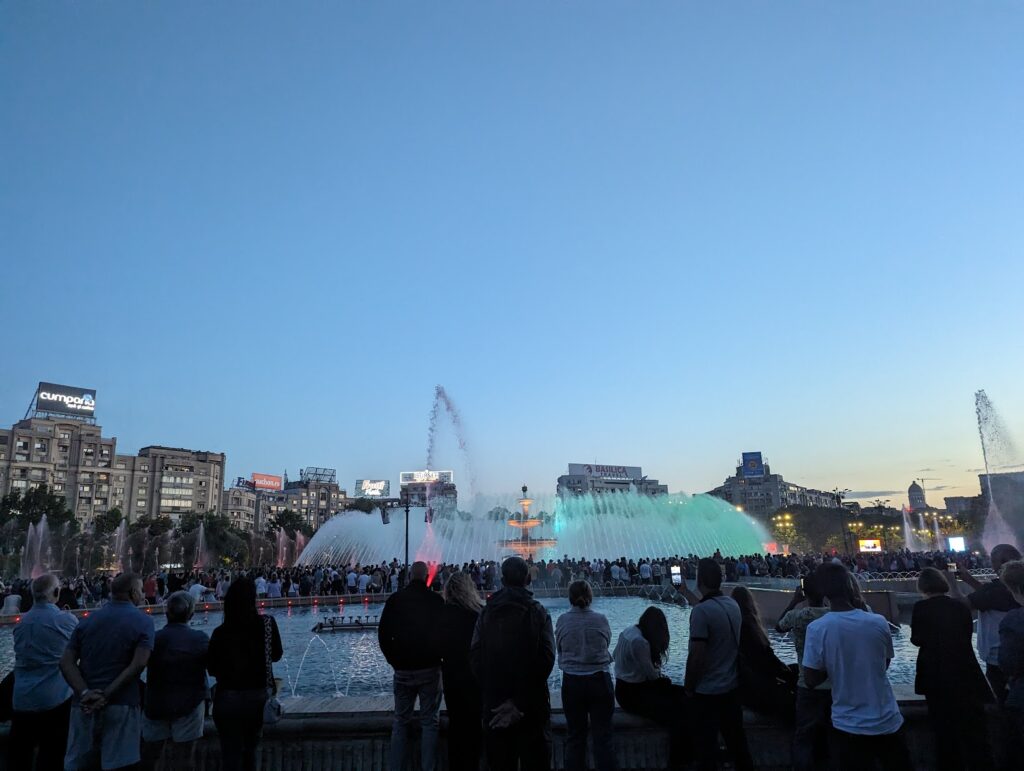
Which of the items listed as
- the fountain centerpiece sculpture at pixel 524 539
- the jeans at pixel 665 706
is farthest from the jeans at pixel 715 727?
the fountain centerpiece sculpture at pixel 524 539

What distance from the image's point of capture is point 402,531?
2202 inches

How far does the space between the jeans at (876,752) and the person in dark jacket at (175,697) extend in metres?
4.35

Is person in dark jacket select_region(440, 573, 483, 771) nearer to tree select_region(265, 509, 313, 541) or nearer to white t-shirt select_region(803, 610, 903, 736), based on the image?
white t-shirt select_region(803, 610, 903, 736)

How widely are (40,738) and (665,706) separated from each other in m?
4.68

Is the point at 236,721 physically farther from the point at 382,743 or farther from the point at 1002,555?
the point at 1002,555

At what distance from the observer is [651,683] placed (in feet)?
18.5

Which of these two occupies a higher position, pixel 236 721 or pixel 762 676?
pixel 762 676

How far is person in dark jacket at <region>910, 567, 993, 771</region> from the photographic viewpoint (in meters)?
4.97

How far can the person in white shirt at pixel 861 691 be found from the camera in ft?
14.1

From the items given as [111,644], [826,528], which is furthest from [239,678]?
[826,528]

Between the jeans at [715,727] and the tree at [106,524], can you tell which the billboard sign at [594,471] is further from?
the jeans at [715,727]

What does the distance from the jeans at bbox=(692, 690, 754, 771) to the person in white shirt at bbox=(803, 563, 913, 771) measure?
30.5 inches

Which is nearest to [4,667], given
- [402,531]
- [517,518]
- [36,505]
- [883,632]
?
[883,632]

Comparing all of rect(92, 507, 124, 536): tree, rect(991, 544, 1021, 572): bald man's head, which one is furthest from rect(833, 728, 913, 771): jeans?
rect(92, 507, 124, 536): tree
